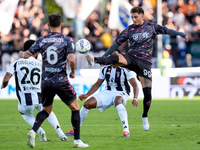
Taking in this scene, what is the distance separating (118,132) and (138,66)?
4.62ft

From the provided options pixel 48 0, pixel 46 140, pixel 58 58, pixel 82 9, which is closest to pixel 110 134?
pixel 46 140

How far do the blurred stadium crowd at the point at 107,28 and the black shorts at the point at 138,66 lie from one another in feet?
43.6

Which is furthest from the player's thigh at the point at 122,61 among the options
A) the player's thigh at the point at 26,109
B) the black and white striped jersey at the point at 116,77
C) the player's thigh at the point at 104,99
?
the player's thigh at the point at 26,109

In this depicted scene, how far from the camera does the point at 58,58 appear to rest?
7.35 m

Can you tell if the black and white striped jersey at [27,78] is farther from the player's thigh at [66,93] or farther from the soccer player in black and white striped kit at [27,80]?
the player's thigh at [66,93]

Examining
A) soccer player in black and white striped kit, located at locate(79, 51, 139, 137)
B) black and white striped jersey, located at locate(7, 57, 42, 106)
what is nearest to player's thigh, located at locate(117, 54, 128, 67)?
soccer player in black and white striped kit, located at locate(79, 51, 139, 137)

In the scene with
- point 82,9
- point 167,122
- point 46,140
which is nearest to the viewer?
point 46,140

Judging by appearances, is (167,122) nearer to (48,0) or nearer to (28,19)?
(28,19)

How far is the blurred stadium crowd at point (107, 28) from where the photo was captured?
2433 cm

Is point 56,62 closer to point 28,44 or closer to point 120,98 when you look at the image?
point 28,44

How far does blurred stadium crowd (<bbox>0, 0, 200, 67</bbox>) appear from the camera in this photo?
24328mm

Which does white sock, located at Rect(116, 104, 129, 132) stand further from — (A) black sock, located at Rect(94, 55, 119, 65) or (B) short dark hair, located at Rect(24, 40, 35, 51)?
(B) short dark hair, located at Rect(24, 40, 35, 51)

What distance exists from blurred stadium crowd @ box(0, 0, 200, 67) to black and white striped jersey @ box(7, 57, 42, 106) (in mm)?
14295

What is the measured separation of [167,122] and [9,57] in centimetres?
1331
